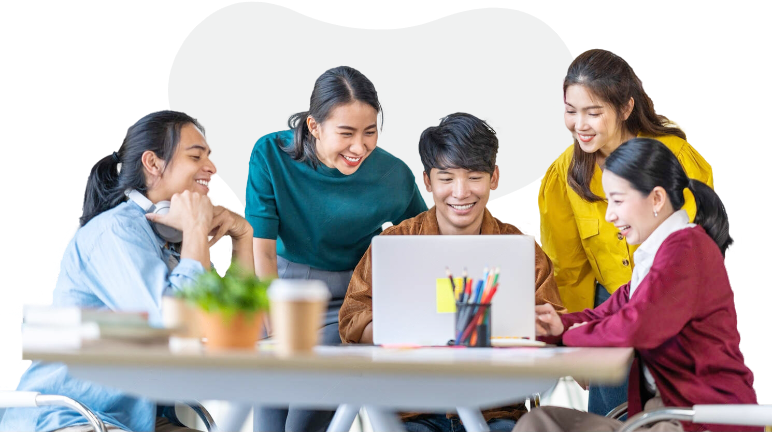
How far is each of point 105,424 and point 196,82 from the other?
5.91ft

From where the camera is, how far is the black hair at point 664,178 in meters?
2.67

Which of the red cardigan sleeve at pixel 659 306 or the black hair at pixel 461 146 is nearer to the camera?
the red cardigan sleeve at pixel 659 306

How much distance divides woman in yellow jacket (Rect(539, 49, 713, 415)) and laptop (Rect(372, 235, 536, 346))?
91cm

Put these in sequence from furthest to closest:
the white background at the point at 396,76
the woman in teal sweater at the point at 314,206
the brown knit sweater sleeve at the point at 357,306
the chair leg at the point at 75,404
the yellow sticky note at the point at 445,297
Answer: the white background at the point at 396,76
the woman in teal sweater at the point at 314,206
the brown knit sweater sleeve at the point at 357,306
the yellow sticky note at the point at 445,297
the chair leg at the point at 75,404

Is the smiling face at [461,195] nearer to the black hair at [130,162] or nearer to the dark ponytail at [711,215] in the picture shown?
the dark ponytail at [711,215]

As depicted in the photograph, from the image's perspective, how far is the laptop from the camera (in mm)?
2523

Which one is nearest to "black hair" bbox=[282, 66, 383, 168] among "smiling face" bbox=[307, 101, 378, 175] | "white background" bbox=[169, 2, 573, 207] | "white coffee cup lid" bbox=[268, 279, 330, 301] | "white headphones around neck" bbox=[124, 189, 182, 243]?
"smiling face" bbox=[307, 101, 378, 175]

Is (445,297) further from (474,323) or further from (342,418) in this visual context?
(342,418)

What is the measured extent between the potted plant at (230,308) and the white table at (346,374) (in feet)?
0.30

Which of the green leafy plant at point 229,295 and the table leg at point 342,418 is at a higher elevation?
the green leafy plant at point 229,295

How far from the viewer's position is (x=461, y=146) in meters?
3.20

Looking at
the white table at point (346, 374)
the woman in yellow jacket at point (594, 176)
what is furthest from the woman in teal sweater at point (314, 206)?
the white table at point (346, 374)

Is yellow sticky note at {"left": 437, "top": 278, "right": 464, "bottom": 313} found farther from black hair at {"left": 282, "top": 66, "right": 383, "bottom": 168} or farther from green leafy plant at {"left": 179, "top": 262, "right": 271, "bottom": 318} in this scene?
black hair at {"left": 282, "top": 66, "right": 383, "bottom": 168}

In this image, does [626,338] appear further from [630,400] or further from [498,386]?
[498,386]
